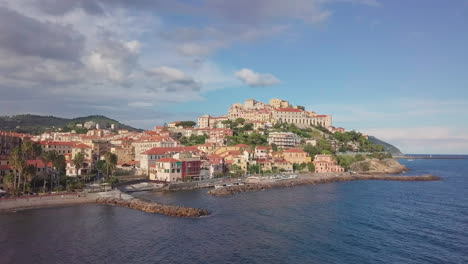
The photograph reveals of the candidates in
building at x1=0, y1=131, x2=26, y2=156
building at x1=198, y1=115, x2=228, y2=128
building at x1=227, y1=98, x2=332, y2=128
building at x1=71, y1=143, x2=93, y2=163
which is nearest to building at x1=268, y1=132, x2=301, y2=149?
building at x1=227, y1=98, x2=332, y2=128

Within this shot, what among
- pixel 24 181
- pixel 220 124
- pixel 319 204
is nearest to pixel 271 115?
pixel 220 124

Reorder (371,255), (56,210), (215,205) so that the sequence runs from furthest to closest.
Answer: (215,205) → (56,210) → (371,255)

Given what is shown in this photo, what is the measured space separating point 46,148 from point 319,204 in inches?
2440

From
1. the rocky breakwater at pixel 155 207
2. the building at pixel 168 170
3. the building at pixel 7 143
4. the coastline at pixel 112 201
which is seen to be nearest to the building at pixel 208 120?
the building at pixel 168 170

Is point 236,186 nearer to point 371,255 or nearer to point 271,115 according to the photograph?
point 371,255

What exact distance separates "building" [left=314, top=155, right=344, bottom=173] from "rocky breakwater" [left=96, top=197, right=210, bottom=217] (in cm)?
5286

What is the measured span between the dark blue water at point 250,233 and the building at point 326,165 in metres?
37.8

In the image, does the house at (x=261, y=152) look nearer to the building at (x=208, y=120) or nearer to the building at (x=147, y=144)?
the building at (x=147, y=144)

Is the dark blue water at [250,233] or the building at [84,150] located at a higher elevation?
the building at [84,150]

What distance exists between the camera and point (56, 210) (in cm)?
4125

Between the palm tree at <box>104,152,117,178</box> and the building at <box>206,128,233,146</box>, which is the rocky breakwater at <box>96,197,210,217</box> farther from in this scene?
the building at <box>206,128,233,146</box>

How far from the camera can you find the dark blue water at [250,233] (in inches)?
1041

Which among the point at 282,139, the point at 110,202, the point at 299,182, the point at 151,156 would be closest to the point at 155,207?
the point at 110,202

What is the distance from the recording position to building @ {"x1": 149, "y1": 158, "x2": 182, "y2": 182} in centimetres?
6372
